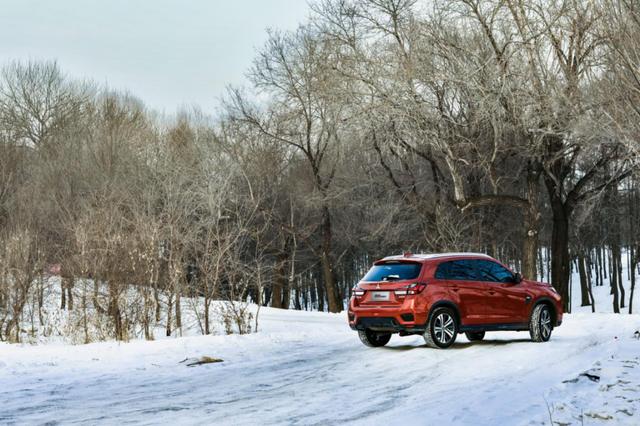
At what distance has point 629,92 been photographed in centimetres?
1336

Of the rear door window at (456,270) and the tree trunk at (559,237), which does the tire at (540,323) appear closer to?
the rear door window at (456,270)

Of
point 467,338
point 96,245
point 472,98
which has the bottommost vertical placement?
point 467,338

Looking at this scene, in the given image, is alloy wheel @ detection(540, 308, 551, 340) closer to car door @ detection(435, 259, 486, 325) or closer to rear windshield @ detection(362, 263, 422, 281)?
car door @ detection(435, 259, 486, 325)

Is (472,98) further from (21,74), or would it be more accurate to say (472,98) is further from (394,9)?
(21,74)

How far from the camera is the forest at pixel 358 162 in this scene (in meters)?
17.7

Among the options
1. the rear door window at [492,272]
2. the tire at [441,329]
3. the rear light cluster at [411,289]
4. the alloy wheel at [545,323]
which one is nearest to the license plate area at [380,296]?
the rear light cluster at [411,289]

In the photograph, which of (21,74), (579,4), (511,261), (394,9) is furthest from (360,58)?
(21,74)

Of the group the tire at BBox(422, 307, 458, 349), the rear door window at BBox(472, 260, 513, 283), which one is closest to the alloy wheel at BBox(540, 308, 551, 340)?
the rear door window at BBox(472, 260, 513, 283)

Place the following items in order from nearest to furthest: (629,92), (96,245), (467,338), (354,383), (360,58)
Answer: (354,383)
(629,92)
(467,338)
(96,245)
(360,58)

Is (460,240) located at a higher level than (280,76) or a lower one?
lower

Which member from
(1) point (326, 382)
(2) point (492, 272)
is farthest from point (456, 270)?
(1) point (326, 382)

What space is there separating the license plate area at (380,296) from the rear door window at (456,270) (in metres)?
0.97

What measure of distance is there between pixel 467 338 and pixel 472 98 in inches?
394

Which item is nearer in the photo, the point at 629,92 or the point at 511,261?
the point at 629,92
